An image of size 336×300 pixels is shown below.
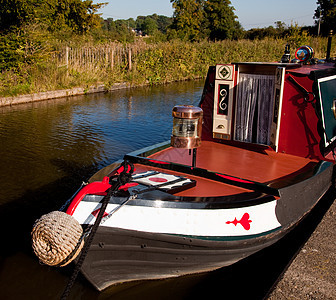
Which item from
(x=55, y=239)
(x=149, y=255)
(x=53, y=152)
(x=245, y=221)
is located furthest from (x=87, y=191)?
(x=53, y=152)

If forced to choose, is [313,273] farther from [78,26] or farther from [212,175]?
[78,26]

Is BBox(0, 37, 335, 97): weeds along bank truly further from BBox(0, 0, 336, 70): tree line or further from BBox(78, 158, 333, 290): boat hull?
BBox(78, 158, 333, 290): boat hull

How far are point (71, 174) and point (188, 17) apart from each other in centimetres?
4568

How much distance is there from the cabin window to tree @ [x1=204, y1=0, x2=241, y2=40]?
164ft

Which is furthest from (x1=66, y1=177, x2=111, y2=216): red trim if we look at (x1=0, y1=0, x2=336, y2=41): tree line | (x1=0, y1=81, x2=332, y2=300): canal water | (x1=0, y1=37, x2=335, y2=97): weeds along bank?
(x1=0, y1=0, x2=336, y2=41): tree line

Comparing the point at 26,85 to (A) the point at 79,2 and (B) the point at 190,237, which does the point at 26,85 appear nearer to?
(B) the point at 190,237

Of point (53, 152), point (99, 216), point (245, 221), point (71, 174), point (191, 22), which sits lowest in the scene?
point (71, 174)

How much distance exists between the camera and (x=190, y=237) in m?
3.69

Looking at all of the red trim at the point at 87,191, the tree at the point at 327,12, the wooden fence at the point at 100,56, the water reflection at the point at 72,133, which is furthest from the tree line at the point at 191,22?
the red trim at the point at 87,191

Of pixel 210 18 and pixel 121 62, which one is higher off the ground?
pixel 210 18

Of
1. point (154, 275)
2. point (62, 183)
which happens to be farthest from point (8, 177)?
point (154, 275)

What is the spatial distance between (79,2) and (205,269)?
97.5 ft

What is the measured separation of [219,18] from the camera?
5441 centimetres

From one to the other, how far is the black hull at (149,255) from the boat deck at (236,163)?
62cm
